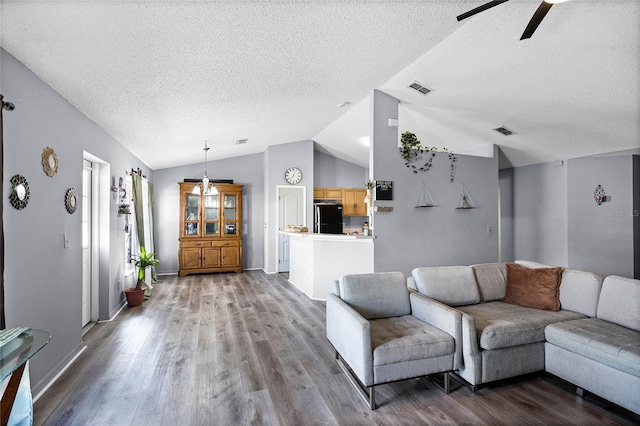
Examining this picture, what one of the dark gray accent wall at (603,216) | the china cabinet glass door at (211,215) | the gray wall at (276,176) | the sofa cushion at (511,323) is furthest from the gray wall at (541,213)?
the china cabinet glass door at (211,215)

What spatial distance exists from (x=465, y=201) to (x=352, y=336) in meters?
3.60

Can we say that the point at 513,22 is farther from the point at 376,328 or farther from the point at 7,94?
the point at 7,94

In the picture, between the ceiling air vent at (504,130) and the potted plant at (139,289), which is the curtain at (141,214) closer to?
the potted plant at (139,289)

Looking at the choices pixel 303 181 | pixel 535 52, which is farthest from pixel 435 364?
pixel 303 181

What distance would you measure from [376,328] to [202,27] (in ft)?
8.33

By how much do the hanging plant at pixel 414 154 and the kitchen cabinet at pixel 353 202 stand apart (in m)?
3.30

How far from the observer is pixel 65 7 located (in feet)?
5.59

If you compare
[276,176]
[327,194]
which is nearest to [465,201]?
[327,194]

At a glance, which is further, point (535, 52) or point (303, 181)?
point (303, 181)

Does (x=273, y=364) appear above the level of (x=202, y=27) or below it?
below

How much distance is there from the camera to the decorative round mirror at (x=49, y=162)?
242cm

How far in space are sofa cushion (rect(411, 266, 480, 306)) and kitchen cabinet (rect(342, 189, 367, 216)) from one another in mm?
5045

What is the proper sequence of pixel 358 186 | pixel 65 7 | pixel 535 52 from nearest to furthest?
1. pixel 65 7
2. pixel 535 52
3. pixel 358 186

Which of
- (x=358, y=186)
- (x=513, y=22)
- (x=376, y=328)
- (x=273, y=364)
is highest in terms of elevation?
(x=513, y=22)
